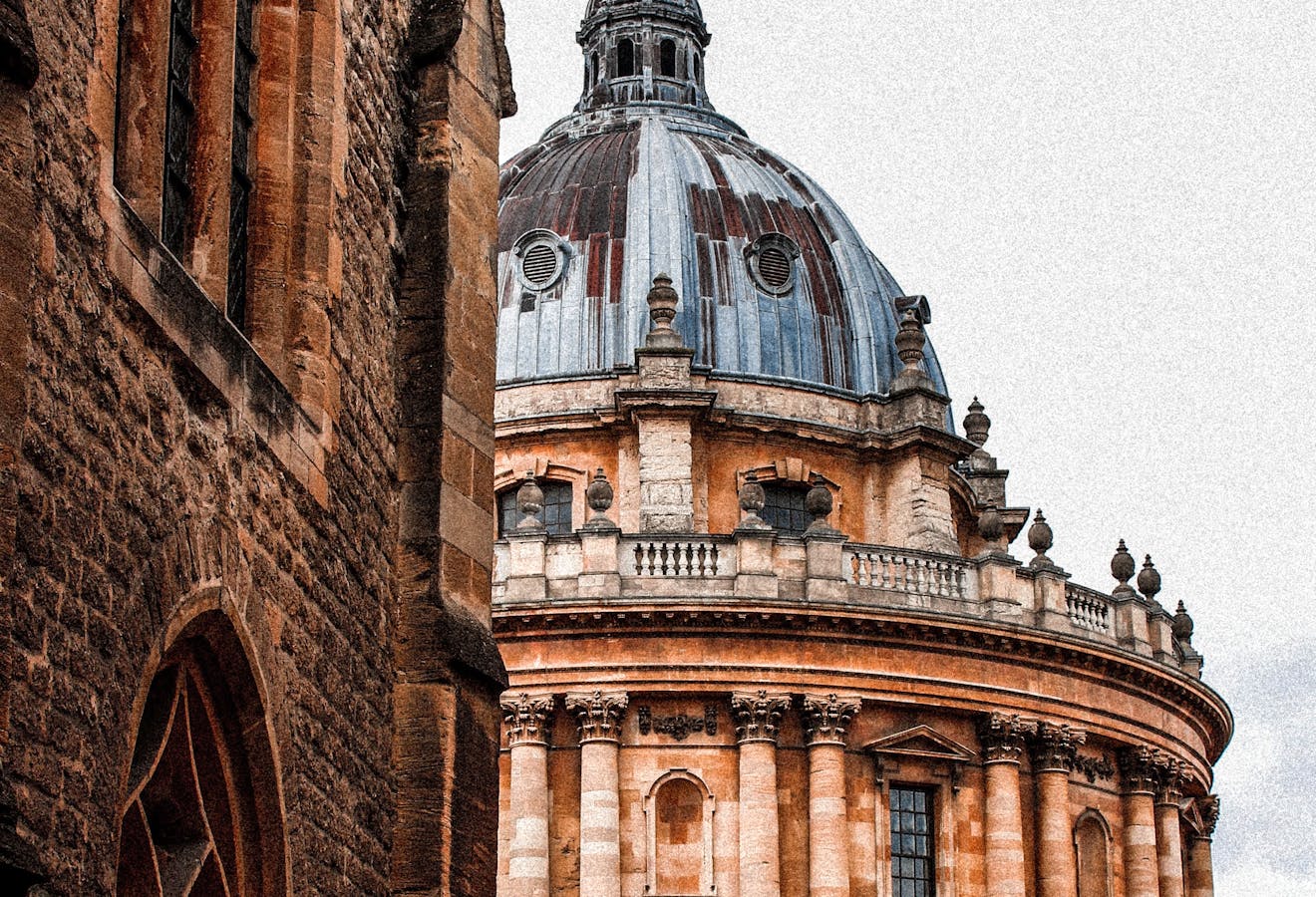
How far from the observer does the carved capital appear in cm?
3791

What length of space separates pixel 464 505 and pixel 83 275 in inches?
176

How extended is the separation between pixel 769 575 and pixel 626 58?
19.5 meters

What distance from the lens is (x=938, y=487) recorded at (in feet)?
145

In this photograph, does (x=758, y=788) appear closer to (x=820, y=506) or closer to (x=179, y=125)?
(x=820, y=506)

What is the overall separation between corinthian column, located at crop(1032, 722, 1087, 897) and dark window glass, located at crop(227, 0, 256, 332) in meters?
30.5

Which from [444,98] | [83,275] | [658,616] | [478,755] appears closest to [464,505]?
[478,755]

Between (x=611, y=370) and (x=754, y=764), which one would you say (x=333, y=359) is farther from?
(x=611, y=370)

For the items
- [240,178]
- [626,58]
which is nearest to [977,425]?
[626,58]

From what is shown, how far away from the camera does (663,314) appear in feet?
143

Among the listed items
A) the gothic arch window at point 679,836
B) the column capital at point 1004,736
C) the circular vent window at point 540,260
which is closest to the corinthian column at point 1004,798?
the column capital at point 1004,736

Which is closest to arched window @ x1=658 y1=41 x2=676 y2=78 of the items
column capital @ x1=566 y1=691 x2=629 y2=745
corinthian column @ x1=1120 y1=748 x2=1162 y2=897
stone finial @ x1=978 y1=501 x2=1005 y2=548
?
stone finial @ x1=978 y1=501 x2=1005 y2=548

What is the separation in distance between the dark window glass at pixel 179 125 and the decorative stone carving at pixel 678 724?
29276 millimetres

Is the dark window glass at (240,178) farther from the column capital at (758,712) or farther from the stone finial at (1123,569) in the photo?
the stone finial at (1123,569)

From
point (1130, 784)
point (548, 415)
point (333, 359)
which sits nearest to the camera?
point (333, 359)
